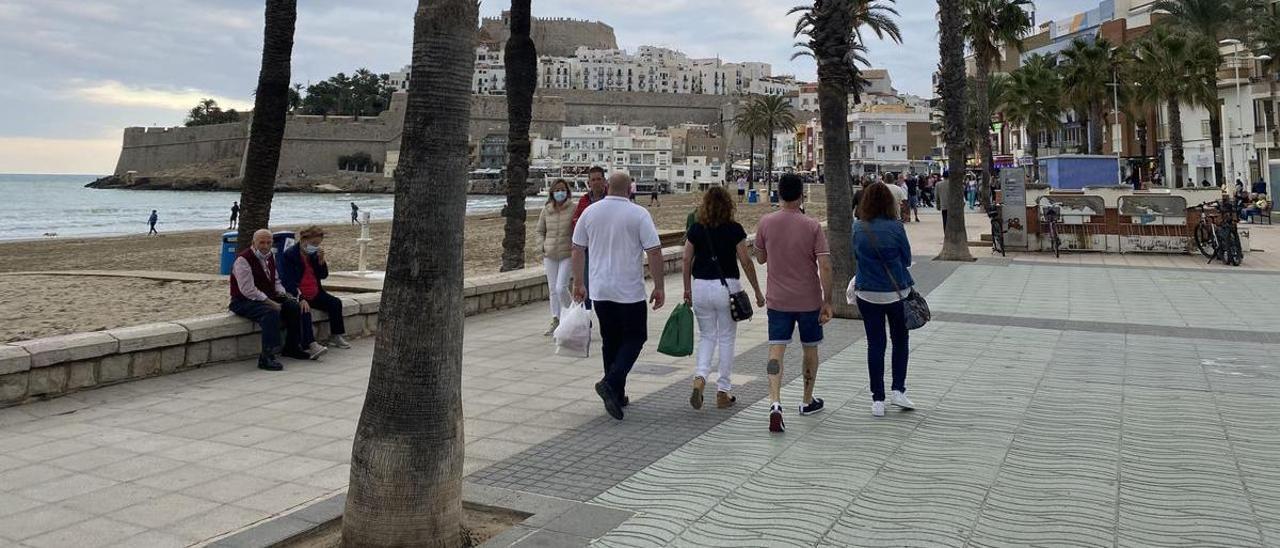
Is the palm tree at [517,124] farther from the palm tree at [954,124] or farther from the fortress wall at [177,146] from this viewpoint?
the fortress wall at [177,146]

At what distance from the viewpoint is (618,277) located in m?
5.80

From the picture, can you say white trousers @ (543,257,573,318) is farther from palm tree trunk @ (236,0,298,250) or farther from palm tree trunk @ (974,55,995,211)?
palm tree trunk @ (974,55,995,211)

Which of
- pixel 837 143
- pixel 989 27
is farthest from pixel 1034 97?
pixel 837 143

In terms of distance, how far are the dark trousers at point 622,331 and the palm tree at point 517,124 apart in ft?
25.7

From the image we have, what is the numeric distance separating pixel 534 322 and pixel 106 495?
6.23 meters

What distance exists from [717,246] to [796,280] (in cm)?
60

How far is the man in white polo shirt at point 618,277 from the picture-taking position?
5.79 m

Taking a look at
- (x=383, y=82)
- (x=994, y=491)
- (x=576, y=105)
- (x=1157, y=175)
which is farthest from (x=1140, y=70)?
(x=383, y=82)

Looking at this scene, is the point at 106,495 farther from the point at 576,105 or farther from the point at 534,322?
the point at 576,105

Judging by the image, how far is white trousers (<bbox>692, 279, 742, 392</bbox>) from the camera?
19.2ft

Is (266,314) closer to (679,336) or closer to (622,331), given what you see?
(622,331)

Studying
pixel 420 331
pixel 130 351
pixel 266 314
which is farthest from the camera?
pixel 266 314

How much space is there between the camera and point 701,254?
5.92m

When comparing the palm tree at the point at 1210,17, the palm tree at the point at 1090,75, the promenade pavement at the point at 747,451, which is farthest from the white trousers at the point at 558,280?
the palm tree at the point at 1090,75
